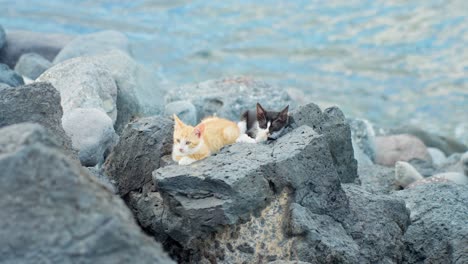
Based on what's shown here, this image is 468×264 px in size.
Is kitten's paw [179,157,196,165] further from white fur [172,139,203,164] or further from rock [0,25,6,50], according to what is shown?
rock [0,25,6,50]

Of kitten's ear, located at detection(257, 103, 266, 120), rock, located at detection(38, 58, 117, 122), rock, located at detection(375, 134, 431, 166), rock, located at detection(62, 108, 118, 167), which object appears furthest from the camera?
rock, located at detection(375, 134, 431, 166)

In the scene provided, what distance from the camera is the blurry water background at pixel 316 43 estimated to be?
1506cm

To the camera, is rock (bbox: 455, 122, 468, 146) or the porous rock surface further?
rock (bbox: 455, 122, 468, 146)

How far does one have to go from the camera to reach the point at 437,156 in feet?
38.1

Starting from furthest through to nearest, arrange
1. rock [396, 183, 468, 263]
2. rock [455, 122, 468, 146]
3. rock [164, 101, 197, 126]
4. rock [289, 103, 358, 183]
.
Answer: rock [455, 122, 468, 146] < rock [164, 101, 197, 126] < rock [289, 103, 358, 183] < rock [396, 183, 468, 263]

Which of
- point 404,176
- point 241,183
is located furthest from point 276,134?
point 404,176

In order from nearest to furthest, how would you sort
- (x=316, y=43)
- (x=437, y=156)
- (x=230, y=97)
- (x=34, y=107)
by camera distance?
(x=34, y=107)
(x=230, y=97)
(x=437, y=156)
(x=316, y=43)

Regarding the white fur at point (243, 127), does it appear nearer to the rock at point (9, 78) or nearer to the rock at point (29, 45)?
the rock at point (9, 78)

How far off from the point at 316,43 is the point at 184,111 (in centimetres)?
975

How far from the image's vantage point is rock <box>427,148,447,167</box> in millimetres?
11163

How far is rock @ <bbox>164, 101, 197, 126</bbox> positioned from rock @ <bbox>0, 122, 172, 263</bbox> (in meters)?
5.12

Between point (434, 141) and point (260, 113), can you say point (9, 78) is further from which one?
point (434, 141)

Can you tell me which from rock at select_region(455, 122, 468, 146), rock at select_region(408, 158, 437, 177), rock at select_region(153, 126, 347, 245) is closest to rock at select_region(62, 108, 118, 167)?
rock at select_region(153, 126, 347, 245)

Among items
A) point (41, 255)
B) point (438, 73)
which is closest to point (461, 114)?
point (438, 73)
